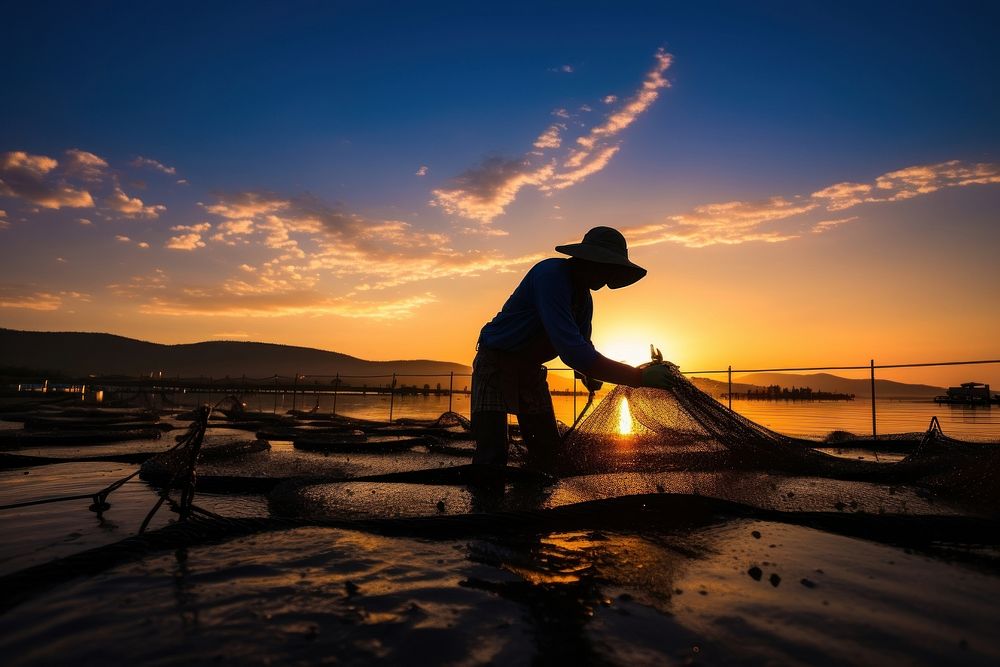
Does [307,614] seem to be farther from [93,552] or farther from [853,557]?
[853,557]

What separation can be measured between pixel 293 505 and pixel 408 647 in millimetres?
2169

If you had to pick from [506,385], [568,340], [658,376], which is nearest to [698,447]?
[658,376]

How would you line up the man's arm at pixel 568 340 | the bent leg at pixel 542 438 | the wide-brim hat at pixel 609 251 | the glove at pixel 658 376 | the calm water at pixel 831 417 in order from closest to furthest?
the glove at pixel 658 376
the man's arm at pixel 568 340
the wide-brim hat at pixel 609 251
the bent leg at pixel 542 438
the calm water at pixel 831 417

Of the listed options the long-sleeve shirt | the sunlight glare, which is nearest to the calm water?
the sunlight glare

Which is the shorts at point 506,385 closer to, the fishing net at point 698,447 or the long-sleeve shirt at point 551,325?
the long-sleeve shirt at point 551,325

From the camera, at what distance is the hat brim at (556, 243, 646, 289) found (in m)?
3.65

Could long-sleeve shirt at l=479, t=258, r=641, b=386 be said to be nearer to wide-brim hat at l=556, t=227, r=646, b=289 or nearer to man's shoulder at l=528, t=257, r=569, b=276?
man's shoulder at l=528, t=257, r=569, b=276

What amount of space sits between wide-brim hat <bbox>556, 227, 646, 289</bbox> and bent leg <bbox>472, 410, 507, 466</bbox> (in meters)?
1.30

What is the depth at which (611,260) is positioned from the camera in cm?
363

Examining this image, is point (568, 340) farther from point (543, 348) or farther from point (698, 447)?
point (698, 447)

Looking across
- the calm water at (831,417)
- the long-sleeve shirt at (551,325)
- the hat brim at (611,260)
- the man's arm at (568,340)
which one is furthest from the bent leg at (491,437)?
the calm water at (831,417)

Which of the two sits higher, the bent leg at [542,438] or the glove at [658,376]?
the glove at [658,376]

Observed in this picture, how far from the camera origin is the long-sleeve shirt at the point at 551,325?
141 inches

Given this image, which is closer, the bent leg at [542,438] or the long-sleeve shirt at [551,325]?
the long-sleeve shirt at [551,325]
